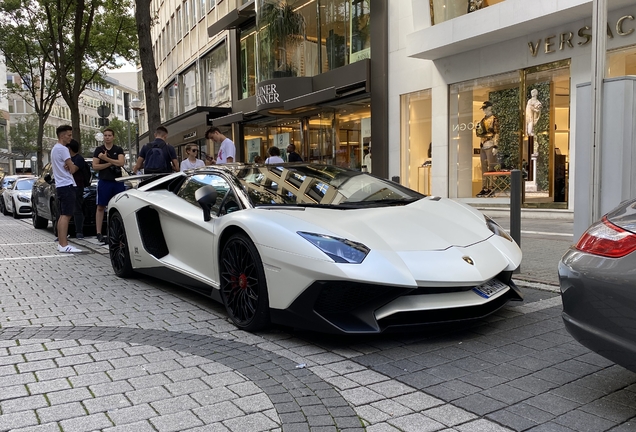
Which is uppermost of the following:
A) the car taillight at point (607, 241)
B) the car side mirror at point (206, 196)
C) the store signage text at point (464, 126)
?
the store signage text at point (464, 126)

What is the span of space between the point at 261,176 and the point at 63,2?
839 inches

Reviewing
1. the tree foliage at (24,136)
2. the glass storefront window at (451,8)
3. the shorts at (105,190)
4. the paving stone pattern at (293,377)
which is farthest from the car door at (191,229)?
the tree foliage at (24,136)

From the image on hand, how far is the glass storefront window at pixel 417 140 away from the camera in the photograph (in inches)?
578

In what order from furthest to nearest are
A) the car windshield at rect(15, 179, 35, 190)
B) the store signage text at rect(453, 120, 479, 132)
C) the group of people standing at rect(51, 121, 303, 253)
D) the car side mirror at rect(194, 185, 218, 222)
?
the car windshield at rect(15, 179, 35, 190) → the store signage text at rect(453, 120, 479, 132) → the group of people standing at rect(51, 121, 303, 253) → the car side mirror at rect(194, 185, 218, 222)

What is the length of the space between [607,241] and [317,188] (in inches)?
94.8

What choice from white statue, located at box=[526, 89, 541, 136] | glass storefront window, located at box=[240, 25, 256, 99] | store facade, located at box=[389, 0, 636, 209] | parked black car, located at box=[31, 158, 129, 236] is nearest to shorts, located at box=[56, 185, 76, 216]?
parked black car, located at box=[31, 158, 129, 236]

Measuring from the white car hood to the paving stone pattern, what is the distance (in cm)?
60

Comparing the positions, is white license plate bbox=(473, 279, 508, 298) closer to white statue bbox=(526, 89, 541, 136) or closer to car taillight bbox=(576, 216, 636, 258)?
car taillight bbox=(576, 216, 636, 258)

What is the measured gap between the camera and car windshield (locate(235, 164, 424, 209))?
4.29 metres

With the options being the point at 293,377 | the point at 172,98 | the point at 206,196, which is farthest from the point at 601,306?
the point at 172,98

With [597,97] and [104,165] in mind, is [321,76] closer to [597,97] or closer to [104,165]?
[104,165]

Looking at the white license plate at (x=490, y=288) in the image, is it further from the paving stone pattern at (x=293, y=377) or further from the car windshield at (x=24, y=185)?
the car windshield at (x=24, y=185)

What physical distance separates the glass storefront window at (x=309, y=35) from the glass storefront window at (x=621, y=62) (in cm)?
Answer: 736

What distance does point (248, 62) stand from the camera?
79.9 feet
